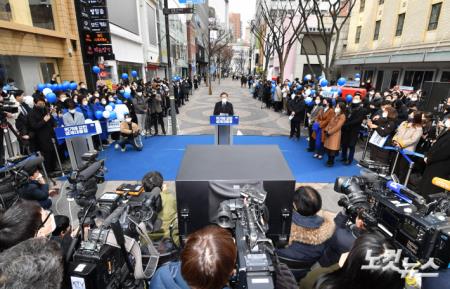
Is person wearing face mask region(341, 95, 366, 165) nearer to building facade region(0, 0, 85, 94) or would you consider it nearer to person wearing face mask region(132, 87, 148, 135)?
person wearing face mask region(132, 87, 148, 135)

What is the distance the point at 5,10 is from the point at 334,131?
1180 centimetres

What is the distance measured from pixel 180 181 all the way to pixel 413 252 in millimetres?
1842

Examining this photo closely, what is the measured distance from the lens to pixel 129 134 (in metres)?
8.58

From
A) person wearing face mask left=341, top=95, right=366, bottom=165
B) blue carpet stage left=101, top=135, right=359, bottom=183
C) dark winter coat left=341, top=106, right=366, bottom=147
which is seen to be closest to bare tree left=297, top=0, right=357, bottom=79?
blue carpet stage left=101, top=135, right=359, bottom=183

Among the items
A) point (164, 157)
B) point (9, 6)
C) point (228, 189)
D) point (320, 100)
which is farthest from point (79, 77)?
point (228, 189)

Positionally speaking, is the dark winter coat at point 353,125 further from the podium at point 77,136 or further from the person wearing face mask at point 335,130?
the podium at point 77,136

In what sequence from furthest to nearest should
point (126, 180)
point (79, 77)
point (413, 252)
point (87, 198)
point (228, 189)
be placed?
point (79, 77) < point (126, 180) < point (87, 198) < point (228, 189) < point (413, 252)

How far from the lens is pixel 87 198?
312 cm

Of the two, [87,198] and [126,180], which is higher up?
[87,198]

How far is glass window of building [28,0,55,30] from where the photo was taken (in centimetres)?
1046

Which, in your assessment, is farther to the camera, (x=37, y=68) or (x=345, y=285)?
(x=37, y=68)

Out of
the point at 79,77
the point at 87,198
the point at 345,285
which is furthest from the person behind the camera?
the point at 79,77

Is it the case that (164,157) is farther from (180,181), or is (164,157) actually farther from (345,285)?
(345,285)

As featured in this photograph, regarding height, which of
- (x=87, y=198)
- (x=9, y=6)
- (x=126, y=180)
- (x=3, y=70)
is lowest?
(x=126, y=180)
